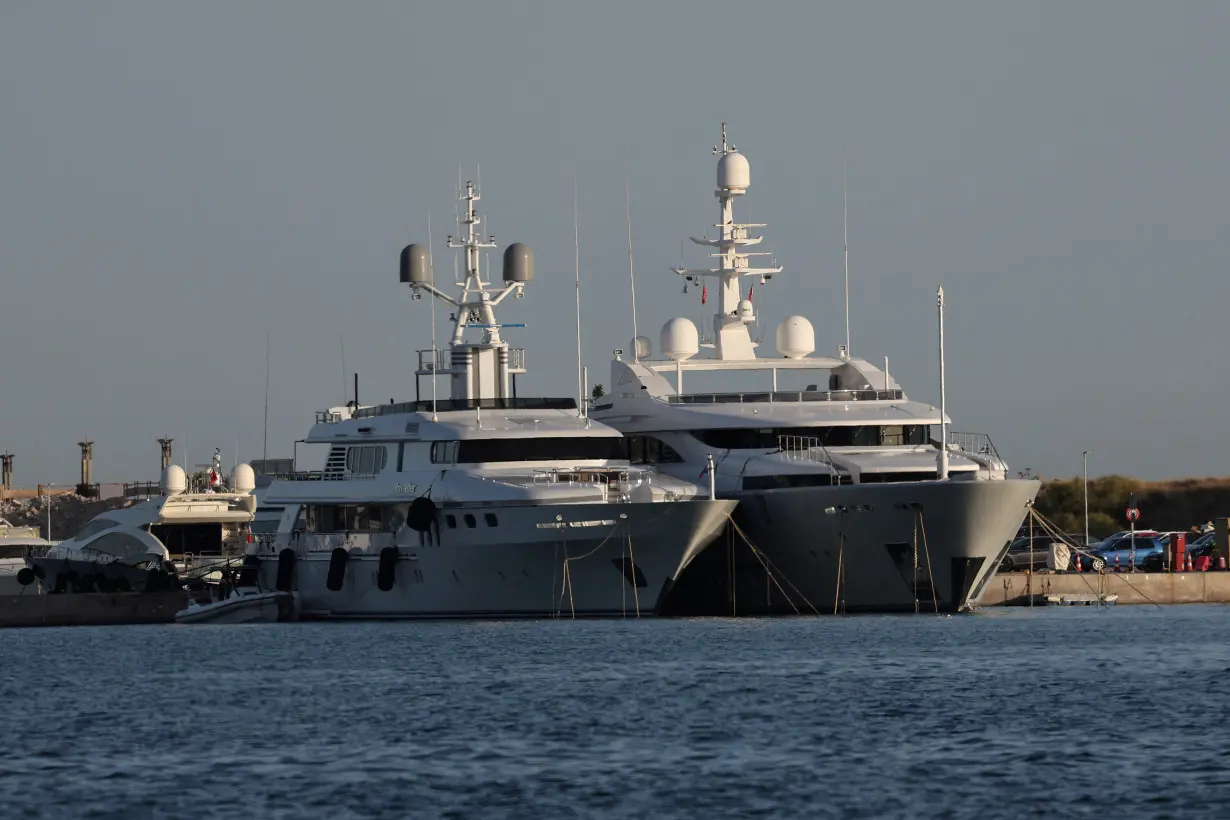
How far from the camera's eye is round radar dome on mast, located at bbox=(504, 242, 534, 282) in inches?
2454

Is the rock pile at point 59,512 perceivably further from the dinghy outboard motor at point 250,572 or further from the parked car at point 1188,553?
the parked car at point 1188,553

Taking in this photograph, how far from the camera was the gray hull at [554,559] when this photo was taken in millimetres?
52031

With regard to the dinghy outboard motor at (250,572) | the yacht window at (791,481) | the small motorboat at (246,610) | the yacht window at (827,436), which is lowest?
the small motorboat at (246,610)

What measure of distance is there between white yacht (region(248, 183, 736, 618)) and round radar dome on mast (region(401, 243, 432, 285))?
5.44ft

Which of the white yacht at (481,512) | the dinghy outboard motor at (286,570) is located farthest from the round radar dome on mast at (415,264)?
the dinghy outboard motor at (286,570)

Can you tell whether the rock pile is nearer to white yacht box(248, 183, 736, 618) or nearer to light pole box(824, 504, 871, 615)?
white yacht box(248, 183, 736, 618)

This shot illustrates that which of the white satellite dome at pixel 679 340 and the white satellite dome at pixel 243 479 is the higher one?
the white satellite dome at pixel 679 340

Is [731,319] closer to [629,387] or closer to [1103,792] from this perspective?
[629,387]

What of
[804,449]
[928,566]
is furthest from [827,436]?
[928,566]

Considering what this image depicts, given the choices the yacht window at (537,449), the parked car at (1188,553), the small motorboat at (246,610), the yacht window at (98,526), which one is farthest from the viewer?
the parked car at (1188,553)

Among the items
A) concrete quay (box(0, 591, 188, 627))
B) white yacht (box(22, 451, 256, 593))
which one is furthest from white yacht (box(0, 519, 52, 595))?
concrete quay (box(0, 591, 188, 627))

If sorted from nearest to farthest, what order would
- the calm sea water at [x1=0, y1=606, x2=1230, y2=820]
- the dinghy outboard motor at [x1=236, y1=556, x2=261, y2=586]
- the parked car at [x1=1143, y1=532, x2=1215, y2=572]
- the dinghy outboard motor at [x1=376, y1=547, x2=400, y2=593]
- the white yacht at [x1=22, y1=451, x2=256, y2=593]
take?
the calm sea water at [x1=0, y1=606, x2=1230, y2=820]
the dinghy outboard motor at [x1=376, y1=547, x2=400, y2=593]
the dinghy outboard motor at [x1=236, y1=556, x2=261, y2=586]
the white yacht at [x1=22, y1=451, x2=256, y2=593]
the parked car at [x1=1143, y1=532, x2=1215, y2=572]

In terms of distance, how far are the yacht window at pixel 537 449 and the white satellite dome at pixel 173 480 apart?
68.9ft

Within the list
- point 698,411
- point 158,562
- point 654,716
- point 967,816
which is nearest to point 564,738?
point 654,716
